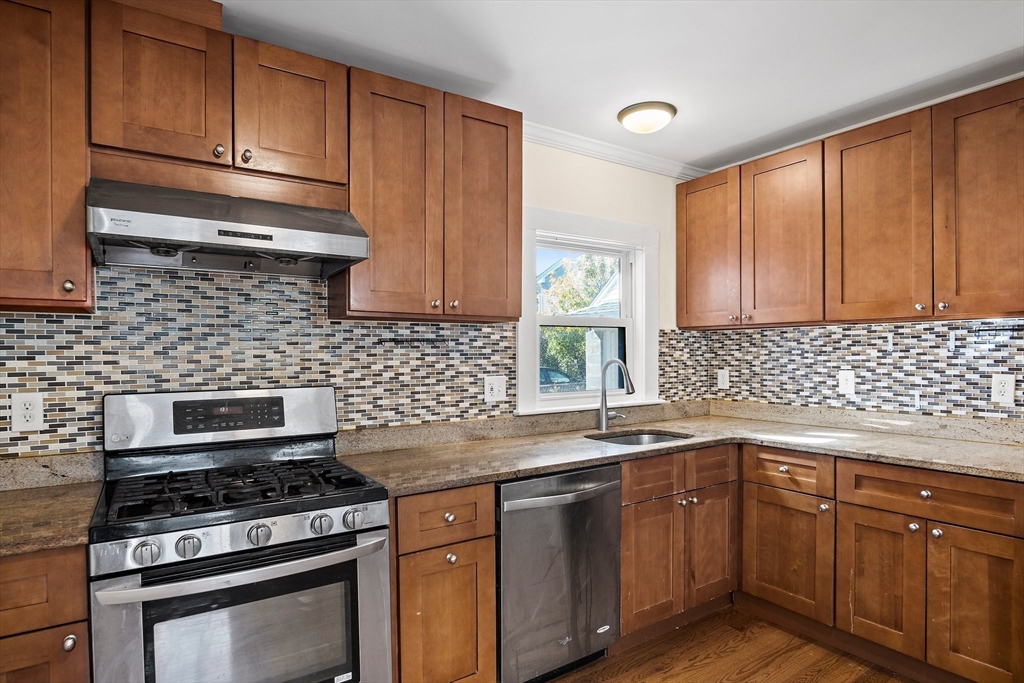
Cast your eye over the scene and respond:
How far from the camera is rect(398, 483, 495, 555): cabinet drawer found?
6.19 ft

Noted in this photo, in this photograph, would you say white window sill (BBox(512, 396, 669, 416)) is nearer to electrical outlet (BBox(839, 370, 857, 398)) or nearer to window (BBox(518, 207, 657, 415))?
window (BBox(518, 207, 657, 415))

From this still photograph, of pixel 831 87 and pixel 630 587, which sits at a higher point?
pixel 831 87

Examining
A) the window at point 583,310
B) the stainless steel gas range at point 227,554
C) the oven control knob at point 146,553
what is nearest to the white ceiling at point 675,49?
the window at point 583,310

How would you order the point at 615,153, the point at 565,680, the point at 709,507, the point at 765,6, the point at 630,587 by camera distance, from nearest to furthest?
the point at 765,6
the point at 565,680
the point at 630,587
the point at 709,507
the point at 615,153

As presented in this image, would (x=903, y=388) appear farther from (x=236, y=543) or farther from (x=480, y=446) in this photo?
(x=236, y=543)

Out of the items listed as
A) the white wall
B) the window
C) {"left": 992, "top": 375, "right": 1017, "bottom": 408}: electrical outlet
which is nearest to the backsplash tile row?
the window

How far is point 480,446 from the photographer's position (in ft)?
8.48

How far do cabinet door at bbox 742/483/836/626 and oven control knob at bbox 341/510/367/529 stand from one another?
198 centimetres

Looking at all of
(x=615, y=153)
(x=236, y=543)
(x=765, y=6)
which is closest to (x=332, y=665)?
(x=236, y=543)

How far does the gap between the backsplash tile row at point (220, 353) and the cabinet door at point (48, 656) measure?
0.71 metres

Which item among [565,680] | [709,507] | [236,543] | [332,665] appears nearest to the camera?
[236,543]

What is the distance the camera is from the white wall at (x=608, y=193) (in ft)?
9.81

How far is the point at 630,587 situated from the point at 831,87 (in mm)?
2364

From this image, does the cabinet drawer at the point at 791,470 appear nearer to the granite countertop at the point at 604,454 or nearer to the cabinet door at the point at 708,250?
the granite countertop at the point at 604,454
